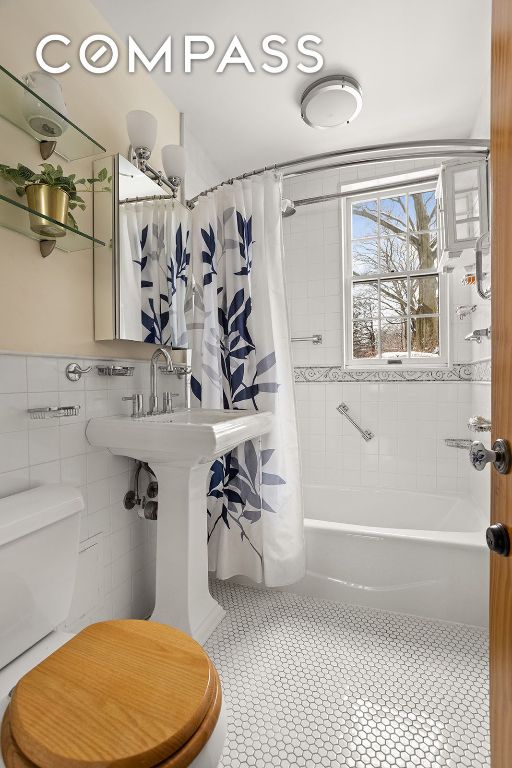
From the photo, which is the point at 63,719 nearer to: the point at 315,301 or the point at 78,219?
the point at 78,219

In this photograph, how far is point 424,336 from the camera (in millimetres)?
2824

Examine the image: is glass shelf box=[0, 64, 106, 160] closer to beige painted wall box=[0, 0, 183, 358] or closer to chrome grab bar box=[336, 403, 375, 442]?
beige painted wall box=[0, 0, 183, 358]

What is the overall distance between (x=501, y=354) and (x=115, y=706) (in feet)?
3.12

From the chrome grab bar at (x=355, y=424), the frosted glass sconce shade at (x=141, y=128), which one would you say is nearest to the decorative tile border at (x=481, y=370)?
the chrome grab bar at (x=355, y=424)

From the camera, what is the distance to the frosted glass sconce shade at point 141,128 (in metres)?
1.68

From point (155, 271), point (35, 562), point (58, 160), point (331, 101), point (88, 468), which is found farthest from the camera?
point (331, 101)

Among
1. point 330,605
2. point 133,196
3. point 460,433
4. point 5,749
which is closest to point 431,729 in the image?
point 330,605

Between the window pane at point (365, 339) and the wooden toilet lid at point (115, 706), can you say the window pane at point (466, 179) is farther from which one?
the wooden toilet lid at point (115, 706)

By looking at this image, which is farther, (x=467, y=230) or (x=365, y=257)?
(x=365, y=257)

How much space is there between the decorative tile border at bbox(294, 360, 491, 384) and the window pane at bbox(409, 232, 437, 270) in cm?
74

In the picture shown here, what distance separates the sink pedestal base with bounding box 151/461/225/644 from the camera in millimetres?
1605

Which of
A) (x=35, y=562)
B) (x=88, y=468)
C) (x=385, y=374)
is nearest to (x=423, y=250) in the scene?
(x=385, y=374)

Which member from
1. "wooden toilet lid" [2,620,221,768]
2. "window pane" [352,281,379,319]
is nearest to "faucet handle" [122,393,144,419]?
"wooden toilet lid" [2,620,221,768]

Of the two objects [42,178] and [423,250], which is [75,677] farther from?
[423,250]
